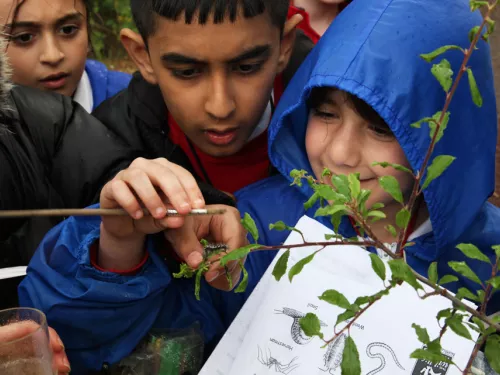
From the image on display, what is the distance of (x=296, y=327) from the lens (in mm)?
1603

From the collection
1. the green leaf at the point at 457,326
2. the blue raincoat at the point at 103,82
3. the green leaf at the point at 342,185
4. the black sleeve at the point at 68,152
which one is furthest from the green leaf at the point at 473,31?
the blue raincoat at the point at 103,82

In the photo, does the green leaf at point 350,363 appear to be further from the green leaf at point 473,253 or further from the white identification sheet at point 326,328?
the white identification sheet at point 326,328

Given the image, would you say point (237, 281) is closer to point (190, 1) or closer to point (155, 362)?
point (155, 362)

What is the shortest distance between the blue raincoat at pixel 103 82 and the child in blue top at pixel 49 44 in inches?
1.2

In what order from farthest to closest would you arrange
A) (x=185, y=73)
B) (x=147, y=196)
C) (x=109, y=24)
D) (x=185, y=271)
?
(x=109, y=24), (x=185, y=73), (x=147, y=196), (x=185, y=271)

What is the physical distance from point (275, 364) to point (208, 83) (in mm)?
791

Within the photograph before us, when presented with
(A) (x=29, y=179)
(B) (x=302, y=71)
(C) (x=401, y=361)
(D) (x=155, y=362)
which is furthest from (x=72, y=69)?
(C) (x=401, y=361)

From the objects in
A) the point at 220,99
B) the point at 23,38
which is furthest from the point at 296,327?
the point at 23,38

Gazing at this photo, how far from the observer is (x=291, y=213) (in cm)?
189

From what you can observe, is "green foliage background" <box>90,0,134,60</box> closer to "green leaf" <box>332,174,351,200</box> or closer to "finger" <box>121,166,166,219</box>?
"finger" <box>121,166,166,219</box>

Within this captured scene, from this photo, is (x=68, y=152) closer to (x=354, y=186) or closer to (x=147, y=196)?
(x=147, y=196)

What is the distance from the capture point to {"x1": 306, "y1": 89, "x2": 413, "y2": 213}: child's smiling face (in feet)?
5.60

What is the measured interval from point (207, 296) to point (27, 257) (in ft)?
1.78

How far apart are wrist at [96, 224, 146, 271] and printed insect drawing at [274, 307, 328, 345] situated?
1.22ft
